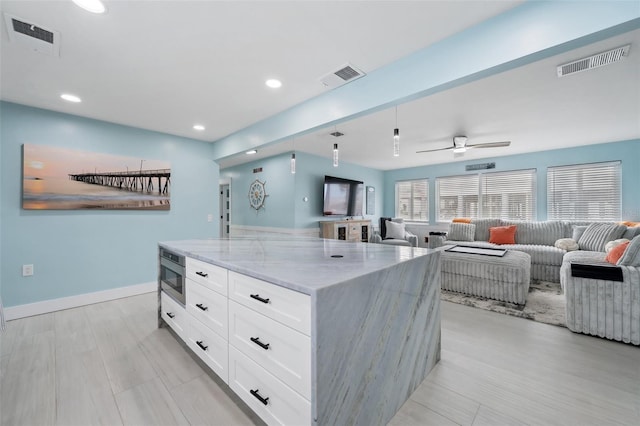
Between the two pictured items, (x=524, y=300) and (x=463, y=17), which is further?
(x=524, y=300)

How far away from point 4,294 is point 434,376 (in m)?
4.38

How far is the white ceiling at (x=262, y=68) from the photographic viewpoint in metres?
1.65

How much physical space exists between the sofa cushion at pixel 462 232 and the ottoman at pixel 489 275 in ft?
6.45

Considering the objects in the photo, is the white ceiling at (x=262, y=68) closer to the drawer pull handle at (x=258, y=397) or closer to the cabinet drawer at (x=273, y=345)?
the cabinet drawer at (x=273, y=345)

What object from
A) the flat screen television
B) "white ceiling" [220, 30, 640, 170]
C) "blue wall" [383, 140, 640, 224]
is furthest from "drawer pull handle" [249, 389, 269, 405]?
"blue wall" [383, 140, 640, 224]

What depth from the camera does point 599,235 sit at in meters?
4.08

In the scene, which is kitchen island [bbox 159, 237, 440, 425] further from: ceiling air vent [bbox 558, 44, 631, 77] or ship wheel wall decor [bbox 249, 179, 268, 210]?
ship wheel wall decor [bbox 249, 179, 268, 210]

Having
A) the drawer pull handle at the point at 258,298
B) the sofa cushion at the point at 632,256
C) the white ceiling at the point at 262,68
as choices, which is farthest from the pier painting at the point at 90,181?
the sofa cushion at the point at 632,256

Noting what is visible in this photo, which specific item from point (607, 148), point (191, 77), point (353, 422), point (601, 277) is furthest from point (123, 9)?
point (607, 148)

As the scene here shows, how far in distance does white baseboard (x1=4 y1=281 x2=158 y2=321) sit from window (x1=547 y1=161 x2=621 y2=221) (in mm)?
7539

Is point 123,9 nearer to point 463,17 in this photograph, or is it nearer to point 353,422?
point 463,17

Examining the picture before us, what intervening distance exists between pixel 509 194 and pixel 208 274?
6.48 m

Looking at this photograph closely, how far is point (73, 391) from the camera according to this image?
66.3 inches

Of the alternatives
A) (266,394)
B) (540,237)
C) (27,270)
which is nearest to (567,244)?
(540,237)
